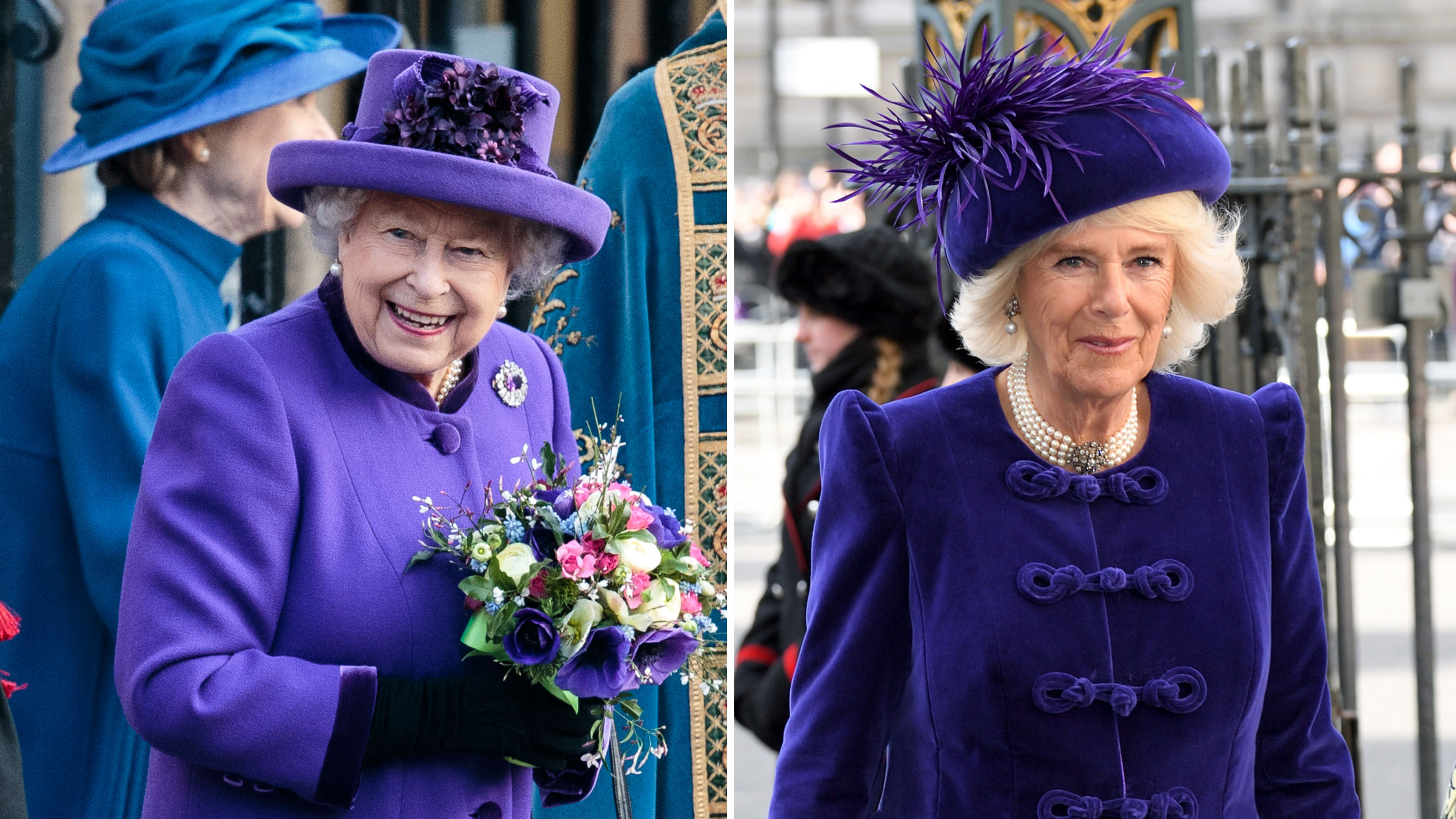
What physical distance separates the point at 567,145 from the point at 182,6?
31.4 inches

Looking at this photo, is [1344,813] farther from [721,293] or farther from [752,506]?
[752,506]

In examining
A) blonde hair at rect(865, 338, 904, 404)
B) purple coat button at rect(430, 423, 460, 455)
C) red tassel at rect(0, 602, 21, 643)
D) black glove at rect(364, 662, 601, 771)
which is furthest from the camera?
blonde hair at rect(865, 338, 904, 404)

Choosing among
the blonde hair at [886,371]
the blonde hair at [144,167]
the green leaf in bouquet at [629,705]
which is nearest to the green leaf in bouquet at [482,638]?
the green leaf in bouquet at [629,705]

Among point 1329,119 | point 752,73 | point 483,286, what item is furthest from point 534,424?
point 752,73

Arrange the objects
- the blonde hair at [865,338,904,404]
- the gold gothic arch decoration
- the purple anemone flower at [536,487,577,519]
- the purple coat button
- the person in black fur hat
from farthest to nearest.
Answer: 1. the blonde hair at [865,338,904,404]
2. the person in black fur hat
3. the gold gothic arch decoration
4. the purple coat button
5. the purple anemone flower at [536,487,577,519]

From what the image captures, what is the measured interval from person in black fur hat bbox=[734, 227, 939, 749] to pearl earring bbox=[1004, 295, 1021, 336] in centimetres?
197

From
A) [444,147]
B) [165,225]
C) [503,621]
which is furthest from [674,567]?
[165,225]

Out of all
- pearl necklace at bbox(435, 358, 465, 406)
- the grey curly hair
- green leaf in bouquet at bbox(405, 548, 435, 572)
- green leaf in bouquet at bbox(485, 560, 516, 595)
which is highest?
the grey curly hair

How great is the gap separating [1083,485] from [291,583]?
120 centimetres

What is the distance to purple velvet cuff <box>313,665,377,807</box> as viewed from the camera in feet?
7.27

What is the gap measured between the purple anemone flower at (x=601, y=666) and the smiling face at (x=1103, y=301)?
2.55 feet

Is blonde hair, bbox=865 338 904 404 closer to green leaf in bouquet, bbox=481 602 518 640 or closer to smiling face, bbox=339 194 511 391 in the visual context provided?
smiling face, bbox=339 194 511 391

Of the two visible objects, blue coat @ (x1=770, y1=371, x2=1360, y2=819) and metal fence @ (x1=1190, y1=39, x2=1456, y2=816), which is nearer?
blue coat @ (x1=770, y1=371, x2=1360, y2=819)

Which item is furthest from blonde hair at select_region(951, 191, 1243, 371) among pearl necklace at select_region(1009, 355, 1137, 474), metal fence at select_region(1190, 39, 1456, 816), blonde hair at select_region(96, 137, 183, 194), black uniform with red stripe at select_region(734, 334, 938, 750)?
metal fence at select_region(1190, 39, 1456, 816)
